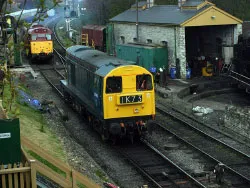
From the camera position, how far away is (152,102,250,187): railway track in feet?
46.7

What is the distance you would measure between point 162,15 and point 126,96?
21570 millimetres

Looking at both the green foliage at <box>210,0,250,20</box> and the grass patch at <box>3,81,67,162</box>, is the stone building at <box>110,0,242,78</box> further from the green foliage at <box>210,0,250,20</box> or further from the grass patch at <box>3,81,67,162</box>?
the grass patch at <box>3,81,67,162</box>

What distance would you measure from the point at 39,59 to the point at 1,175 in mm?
31244

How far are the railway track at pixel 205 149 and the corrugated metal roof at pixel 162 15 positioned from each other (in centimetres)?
1439

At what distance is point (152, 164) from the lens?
15.3m

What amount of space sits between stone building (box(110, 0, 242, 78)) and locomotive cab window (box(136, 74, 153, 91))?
53.3ft

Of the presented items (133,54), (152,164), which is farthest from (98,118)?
(133,54)

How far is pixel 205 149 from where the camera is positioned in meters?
16.9

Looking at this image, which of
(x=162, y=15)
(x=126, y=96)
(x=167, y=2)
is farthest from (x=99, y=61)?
(x=167, y=2)

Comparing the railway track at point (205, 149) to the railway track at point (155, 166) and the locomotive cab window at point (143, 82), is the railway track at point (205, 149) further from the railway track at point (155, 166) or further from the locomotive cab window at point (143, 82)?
the locomotive cab window at point (143, 82)

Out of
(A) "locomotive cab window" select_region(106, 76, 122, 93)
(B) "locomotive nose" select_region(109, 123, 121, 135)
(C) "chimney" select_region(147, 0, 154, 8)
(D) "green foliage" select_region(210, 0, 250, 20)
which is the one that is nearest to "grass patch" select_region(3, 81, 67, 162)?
(B) "locomotive nose" select_region(109, 123, 121, 135)

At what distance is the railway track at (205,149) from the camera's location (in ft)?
46.7

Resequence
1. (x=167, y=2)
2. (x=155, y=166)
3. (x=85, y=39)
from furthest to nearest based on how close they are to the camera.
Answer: (x=167, y=2)
(x=85, y=39)
(x=155, y=166)

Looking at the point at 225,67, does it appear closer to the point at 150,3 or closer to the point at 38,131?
the point at 150,3
